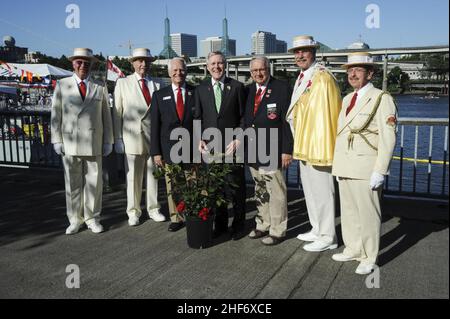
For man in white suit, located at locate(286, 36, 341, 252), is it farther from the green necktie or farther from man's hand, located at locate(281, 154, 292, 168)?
the green necktie

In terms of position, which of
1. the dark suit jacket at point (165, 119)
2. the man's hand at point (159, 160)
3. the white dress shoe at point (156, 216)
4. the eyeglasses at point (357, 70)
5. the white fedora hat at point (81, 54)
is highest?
the white fedora hat at point (81, 54)

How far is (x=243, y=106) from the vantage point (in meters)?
4.67

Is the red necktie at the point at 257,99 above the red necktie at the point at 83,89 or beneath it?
beneath

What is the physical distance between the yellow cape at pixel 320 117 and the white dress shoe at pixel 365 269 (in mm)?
950

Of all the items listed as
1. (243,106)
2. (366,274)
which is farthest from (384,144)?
(243,106)

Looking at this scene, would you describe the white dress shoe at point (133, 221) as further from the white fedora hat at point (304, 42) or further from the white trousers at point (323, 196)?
the white fedora hat at point (304, 42)

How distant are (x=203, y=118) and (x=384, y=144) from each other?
194 centimetres

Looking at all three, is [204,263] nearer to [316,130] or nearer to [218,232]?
[218,232]

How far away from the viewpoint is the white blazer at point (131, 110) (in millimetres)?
5152

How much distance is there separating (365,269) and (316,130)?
131 centimetres

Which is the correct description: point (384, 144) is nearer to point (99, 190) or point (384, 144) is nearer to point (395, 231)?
point (395, 231)

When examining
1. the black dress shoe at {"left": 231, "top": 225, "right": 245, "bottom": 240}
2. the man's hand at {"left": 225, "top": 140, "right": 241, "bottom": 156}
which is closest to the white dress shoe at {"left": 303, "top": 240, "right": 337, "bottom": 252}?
the black dress shoe at {"left": 231, "top": 225, "right": 245, "bottom": 240}

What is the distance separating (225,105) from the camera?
4.57 meters

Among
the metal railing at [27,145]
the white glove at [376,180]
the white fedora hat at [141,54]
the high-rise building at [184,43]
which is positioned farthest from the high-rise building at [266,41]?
the high-rise building at [184,43]
